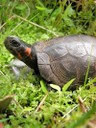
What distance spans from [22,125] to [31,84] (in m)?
0.54

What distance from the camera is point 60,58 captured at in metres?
2.13

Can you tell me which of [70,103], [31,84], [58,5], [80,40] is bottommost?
[70,103]

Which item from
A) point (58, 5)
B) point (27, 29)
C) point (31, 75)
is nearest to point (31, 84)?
point (31, 75)

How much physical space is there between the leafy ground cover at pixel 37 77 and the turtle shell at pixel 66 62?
0.10 meters

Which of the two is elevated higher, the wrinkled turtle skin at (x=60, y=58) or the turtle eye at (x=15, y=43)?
the turtle eye at (x=15, y=43)

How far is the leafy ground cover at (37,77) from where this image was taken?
5.17 feet

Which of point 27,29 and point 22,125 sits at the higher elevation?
point 27,29

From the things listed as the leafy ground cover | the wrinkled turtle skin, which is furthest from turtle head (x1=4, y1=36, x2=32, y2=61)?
the leafy ground cover

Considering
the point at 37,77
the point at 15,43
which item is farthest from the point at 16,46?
the point at 37,77

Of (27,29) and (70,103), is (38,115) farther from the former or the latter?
(27,29)

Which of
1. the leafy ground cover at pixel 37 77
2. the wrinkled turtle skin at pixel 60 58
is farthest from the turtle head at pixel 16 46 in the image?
the leafy ground cover at pixel 37 77

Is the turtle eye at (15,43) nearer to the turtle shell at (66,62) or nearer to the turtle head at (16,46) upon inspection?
the turtle head at (16,46)

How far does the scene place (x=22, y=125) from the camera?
1493mm

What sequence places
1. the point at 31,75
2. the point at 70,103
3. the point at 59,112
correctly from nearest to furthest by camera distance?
the point at 59,112
the point at 70,103
the point at 31,75
